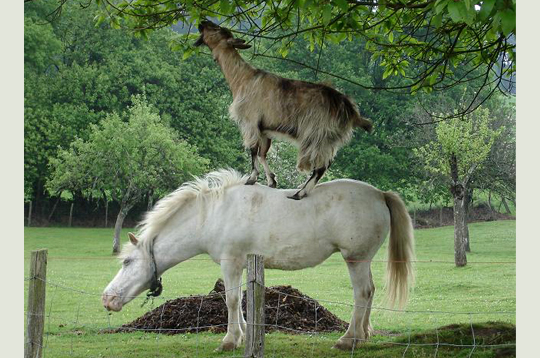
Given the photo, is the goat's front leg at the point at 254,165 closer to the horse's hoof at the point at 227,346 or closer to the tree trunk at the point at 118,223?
the horse's hoof at the point at 227,346

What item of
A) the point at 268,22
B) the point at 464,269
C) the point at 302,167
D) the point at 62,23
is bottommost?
the point at 464,269

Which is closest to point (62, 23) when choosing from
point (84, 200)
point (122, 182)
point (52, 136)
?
point (52, 136)

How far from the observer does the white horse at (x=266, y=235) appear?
6.26 metres

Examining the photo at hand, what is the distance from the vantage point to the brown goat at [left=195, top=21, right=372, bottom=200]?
5.98 m

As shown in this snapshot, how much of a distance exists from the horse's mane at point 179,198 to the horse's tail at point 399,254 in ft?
4.92

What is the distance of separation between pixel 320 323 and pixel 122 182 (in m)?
18.1

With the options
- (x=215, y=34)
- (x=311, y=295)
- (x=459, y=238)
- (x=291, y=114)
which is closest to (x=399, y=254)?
(x=291, y=114)

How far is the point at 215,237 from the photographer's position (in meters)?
6.42

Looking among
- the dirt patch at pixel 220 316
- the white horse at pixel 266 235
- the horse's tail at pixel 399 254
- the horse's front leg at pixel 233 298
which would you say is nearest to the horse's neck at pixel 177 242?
the white horse at pixel 266 235

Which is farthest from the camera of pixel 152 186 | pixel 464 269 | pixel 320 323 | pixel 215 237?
pixel 152 186

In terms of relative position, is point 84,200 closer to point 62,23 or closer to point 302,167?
point 62,23

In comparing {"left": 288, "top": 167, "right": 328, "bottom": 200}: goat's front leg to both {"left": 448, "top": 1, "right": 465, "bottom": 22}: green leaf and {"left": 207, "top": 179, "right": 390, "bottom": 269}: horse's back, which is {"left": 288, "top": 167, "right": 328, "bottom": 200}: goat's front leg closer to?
{"left": 207, "top": 179, "right": 390, "bottom": 269}: horse's back

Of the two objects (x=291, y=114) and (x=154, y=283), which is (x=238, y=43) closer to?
(x=291, y=114)

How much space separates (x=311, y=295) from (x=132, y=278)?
8767mm
